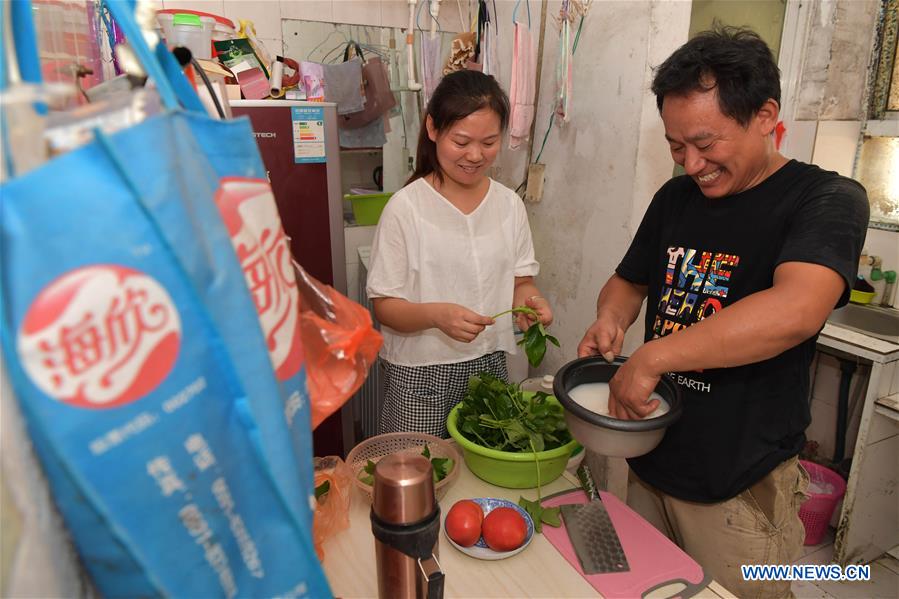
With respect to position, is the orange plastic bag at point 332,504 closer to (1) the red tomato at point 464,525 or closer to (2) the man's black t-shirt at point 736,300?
(1) the red tomato at point 464,525

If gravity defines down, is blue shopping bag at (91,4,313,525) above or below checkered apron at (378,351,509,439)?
above

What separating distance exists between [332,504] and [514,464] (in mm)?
381

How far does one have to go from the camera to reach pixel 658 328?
4.61 feet

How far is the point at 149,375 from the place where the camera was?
32 cm

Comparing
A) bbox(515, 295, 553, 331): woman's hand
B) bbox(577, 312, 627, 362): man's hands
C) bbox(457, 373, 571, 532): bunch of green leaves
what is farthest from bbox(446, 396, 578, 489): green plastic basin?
bbox(515, 295, 553, 331): woman's hand

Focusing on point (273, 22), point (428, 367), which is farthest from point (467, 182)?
point (273, 22)

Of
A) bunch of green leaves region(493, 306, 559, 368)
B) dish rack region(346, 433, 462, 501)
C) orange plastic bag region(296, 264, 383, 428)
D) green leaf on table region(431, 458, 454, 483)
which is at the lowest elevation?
dish rack region(346, 433, 462, 501)

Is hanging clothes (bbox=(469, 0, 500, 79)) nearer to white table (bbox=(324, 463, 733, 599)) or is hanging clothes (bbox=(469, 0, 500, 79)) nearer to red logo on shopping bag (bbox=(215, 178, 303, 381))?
white table (bbox=(324, 463, 733, 599))

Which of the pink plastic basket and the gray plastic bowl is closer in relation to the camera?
the gray plastic bowl

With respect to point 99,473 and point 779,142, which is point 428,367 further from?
point 779,142

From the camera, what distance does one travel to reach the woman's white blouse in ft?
5.68

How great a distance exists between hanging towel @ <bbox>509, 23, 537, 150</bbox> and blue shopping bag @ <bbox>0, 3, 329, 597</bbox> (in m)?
2.18

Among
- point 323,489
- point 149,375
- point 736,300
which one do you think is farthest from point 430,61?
point 149,375

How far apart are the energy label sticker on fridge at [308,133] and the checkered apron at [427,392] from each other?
101cm
